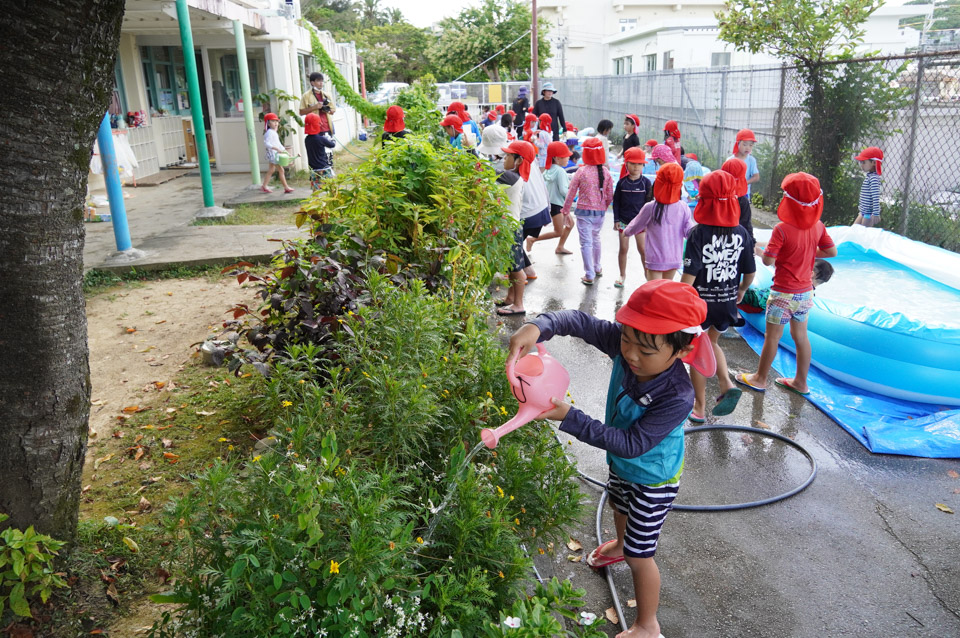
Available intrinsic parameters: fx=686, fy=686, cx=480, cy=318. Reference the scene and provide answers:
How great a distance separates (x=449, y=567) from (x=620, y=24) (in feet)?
165

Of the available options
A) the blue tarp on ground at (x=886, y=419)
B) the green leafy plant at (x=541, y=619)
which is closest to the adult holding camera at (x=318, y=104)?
the blue tarp on ground at (x=886, y=419)

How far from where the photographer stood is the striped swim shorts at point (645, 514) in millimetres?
2822

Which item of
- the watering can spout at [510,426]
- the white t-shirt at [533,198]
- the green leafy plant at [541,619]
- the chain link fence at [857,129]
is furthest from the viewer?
the chain link fence at [857,129]

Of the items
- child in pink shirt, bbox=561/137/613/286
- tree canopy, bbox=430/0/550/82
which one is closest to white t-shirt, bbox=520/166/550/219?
child in pink shirt, bbox=561/137/613/286

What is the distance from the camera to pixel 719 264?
15.9 feet

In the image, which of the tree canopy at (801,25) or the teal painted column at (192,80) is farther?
the tree canopy at (801,25)

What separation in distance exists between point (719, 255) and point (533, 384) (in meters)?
2.80

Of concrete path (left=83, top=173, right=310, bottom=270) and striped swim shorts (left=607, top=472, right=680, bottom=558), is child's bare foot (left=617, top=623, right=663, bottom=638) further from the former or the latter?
concrete path (left=83, top=173, right=310, bottom=270)

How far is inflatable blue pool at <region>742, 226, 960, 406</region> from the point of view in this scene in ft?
16.9

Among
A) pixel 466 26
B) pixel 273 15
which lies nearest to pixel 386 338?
pixel 273 15

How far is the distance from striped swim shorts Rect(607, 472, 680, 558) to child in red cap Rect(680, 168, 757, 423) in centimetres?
229

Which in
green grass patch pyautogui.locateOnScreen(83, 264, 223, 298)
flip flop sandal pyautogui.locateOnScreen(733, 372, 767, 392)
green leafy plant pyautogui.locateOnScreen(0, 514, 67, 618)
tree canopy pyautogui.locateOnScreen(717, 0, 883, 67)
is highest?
tree canopy pyautogui.locateOnScreen(717, 0, 883, 67)

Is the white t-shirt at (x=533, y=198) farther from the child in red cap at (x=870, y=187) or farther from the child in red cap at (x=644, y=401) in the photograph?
the child in red cap at (x=644, y=401)

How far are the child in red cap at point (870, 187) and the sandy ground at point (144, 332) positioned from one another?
7.63 metres
